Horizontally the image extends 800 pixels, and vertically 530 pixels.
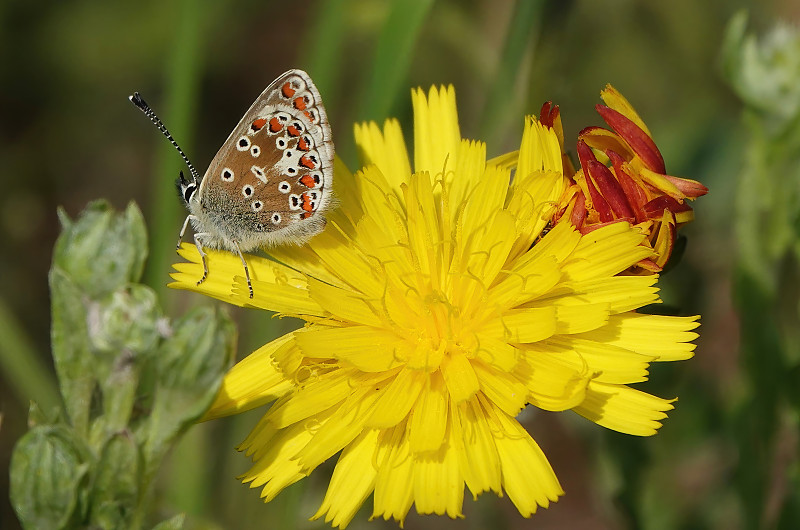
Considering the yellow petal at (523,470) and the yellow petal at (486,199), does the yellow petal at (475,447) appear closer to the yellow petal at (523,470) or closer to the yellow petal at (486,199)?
the yellow petal at (523,470)

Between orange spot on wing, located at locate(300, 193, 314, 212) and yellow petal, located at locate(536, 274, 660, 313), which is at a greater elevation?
yellow petal, located at locate(536, 274, 660, 313)

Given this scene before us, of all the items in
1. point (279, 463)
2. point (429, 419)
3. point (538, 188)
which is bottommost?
point (279, 463)

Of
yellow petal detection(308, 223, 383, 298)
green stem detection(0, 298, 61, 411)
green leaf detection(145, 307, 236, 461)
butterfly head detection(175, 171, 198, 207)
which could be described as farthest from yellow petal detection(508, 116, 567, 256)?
green stem detection(0, 298, 61, 411)

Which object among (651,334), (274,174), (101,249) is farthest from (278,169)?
(651,334)

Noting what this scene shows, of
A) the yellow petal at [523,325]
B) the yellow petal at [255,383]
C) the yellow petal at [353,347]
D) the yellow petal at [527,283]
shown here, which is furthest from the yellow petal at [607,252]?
the yellow petal at [255,383]

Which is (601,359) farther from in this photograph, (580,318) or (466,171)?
(466,171)

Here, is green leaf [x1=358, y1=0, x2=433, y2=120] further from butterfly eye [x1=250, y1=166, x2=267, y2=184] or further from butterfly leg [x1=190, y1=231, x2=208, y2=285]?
Result: butterfly leg [x1=190, y1=231, x2=208, y2=285]
